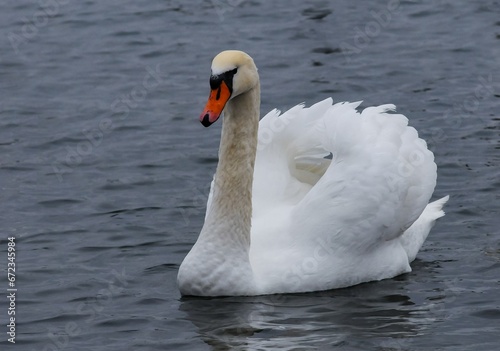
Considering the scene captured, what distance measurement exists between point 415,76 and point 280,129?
4.75m

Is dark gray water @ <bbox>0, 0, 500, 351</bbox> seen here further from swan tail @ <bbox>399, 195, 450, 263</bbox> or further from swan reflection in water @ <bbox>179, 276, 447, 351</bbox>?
swan tail @ <bbox>399, 195, 450, 263</bbox>

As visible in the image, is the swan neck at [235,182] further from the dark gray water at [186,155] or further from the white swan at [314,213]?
the dark gray water at [186,155]

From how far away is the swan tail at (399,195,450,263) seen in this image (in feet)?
33.9

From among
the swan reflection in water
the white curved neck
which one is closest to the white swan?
the white curved neck

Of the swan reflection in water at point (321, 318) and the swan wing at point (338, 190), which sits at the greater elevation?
the swan wing at point (338, 190)

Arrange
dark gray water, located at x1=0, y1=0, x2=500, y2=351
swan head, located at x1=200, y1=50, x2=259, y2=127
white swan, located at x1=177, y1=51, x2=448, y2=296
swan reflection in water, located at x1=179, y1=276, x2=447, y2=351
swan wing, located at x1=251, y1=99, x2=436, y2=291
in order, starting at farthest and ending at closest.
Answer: swan wing, located at x1=251, y1=99, x2=436, y2=291 < white swan, located at x1=177, y1=51, x2=448, y2=296 < dark gray water, located at x1=0, y1=0, x2=500, y2=351 < swan head, located at x1=200, y1=50, x2=259, y2=127 < swan reflection in water, located at x1=179, y1=276, x2=447, y2=351

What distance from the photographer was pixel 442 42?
51.7 ft

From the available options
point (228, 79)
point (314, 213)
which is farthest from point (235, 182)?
point (228, 79)

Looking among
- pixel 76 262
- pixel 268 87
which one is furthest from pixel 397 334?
pixel 268 87

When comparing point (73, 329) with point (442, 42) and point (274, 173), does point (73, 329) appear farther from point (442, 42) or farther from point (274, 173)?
point (442, 42)

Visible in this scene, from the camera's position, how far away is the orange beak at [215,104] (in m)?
8.73

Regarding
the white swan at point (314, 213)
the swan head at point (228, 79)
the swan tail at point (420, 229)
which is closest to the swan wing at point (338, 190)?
the white swan at point (314, 213)

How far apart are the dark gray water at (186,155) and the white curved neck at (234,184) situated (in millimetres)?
501

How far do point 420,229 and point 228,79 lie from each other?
2.32 meters
